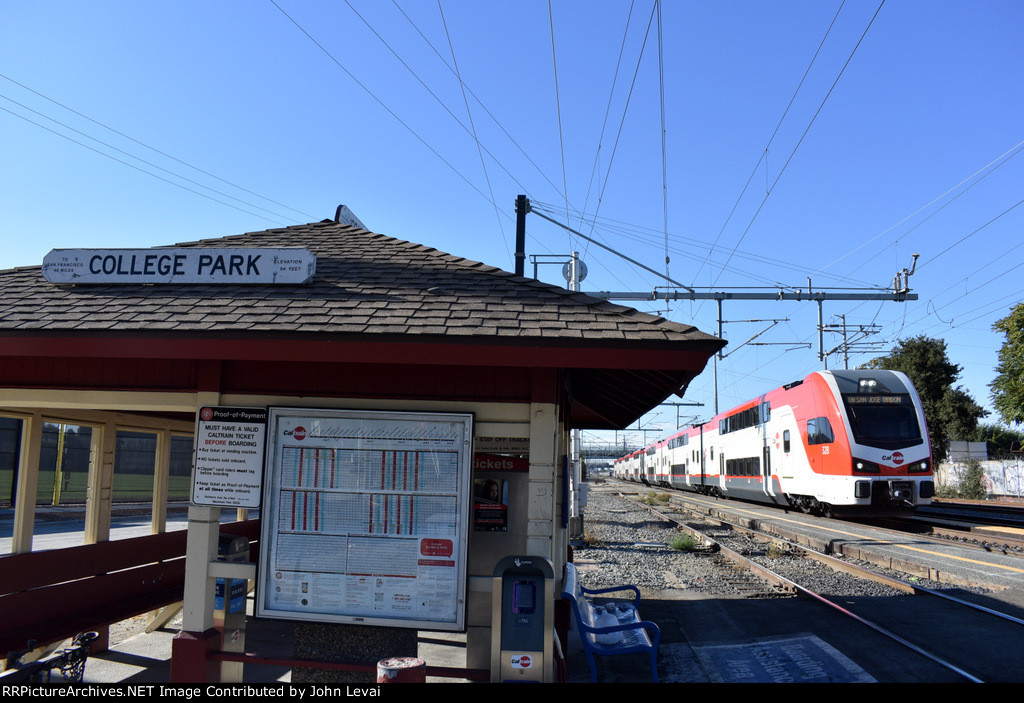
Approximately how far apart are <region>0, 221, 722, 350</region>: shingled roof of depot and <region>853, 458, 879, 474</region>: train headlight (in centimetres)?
1297

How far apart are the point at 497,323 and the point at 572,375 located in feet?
8.10

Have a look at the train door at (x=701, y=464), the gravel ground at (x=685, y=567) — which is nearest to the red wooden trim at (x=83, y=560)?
the gravel ground at (x=685, y=567)

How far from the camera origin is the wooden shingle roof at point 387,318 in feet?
14.8

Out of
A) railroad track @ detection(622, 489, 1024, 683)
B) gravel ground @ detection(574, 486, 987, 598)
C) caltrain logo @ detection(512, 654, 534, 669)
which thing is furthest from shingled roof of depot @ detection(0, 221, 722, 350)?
gravel ground @ detection(574, 486, 987, 598)

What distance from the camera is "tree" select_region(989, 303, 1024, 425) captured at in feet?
108

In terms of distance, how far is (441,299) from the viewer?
17.1 feet

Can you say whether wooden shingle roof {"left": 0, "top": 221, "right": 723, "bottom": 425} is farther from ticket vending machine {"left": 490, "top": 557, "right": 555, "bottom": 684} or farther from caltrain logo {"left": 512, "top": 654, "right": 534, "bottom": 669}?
caltrain logo {"left": 512, "top": 654, "right": 534, "bottom": 669}

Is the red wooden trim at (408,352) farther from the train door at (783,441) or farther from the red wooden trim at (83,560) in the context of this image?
the train door at (783,441)

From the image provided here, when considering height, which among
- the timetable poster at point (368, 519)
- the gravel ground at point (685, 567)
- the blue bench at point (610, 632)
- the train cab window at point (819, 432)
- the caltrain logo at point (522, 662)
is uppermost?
the train cab window at point (819, 432)

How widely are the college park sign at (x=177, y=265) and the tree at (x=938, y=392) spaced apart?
44348mm

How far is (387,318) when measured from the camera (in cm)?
479

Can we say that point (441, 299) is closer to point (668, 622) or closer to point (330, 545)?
point (330, 545)

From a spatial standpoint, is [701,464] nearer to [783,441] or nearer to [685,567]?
[783,441]

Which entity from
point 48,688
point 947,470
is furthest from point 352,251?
point 947,470
